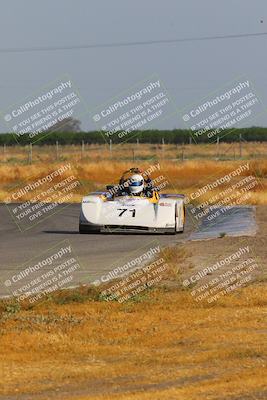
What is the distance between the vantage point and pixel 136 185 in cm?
2559

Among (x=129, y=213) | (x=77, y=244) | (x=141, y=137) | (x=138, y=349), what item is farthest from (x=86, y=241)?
(x=141, y=137)

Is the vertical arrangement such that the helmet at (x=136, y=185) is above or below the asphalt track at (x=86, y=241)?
above

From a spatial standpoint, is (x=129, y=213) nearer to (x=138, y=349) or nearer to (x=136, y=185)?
(x=136, y=185)

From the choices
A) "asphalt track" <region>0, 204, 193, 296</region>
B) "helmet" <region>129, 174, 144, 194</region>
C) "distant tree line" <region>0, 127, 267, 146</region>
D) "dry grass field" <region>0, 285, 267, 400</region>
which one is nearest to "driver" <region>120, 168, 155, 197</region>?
"helmet" <region>129, 174, 144, 194</region>

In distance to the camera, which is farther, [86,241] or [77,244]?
[86,241]

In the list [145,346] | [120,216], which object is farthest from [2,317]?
[120,216]

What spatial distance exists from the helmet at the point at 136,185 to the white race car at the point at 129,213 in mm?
231

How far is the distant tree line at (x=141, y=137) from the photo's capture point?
349 feet

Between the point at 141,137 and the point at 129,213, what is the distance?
8630 cm

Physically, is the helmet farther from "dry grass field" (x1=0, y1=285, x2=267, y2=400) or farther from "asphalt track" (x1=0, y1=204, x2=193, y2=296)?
"dry grass field" (x1=0, y1=285, x2=267, y2=400)

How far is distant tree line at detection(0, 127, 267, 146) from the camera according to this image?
106m

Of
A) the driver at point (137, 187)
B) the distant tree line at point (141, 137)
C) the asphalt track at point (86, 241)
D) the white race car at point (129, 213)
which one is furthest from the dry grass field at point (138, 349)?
the distant tree line at point (141, 137)

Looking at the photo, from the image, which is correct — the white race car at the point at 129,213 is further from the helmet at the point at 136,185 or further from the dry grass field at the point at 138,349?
the dry grass field at the point at 138,349

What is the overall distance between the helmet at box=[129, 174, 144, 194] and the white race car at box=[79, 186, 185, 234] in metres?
0.23
